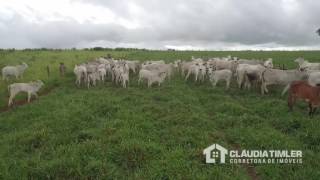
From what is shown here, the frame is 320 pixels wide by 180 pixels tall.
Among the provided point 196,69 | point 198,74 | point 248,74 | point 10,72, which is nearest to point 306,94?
point 248,74

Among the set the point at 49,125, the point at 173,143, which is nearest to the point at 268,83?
the point at 173,143

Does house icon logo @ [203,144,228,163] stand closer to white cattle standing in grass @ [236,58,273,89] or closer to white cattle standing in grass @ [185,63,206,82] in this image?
white cattle standing in grass @ [236,58,273,89]

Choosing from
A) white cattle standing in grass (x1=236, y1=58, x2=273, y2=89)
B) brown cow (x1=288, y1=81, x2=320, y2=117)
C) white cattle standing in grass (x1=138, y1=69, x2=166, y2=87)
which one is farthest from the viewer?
white cattle standing in grass (x1=138, y1=69, x2=166, y2=87)

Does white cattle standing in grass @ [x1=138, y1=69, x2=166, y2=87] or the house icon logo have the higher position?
white cattle standing in grass @ [x1=138, y1=69, x2=166, y2=87]

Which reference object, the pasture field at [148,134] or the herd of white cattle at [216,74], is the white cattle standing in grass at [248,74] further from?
the pasture field at [148,134]

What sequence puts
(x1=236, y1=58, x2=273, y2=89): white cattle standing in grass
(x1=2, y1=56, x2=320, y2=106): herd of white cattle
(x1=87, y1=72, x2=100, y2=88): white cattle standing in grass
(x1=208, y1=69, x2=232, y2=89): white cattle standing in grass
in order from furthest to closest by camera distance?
(x1=87, y1=72, x2=100, y2=88): white cattle standing in grass
(x1=208, y1=69, x2=232, y2=89): white cattle standing in grass
(x1=236, y1=58, x2=273, y2=89): white cattle standing in grass
(x1=2, y1=56, x2=320, y2=106): herd of white cattle

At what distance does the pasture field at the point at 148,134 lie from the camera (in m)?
11.2

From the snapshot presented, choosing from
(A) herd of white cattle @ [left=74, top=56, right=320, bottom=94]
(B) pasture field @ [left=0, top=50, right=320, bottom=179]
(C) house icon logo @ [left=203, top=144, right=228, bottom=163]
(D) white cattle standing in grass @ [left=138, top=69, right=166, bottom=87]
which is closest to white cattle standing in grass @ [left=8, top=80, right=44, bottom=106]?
(B) pasture field @ [left=0, top=50, right=320, bottom=179]

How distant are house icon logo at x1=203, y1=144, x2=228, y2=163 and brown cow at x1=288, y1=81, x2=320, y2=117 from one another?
4914 mm

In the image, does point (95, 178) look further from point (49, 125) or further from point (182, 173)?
point (49, 125)

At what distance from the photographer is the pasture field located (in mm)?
11195

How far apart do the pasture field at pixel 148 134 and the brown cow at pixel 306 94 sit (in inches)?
16.3

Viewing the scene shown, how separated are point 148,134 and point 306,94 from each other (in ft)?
20.4

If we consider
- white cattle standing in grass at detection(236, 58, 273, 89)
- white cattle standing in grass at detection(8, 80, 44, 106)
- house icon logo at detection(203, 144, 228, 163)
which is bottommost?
house icon logo at detection(203, 144, 228, 163)
